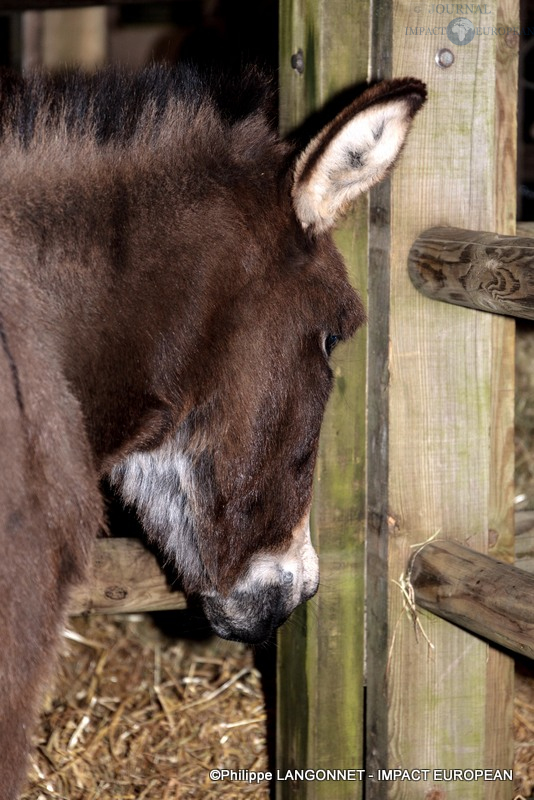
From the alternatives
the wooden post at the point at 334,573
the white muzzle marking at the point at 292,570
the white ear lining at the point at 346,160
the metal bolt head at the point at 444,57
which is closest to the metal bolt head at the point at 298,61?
the wooden post at the point at 334,573

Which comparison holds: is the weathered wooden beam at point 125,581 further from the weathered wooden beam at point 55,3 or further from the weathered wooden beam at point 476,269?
the weathered wooden beam at point 55,3

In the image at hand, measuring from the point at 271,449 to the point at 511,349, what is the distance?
76 cm

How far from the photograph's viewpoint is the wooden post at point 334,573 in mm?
2445

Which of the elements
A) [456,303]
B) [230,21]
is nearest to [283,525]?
[456,303]

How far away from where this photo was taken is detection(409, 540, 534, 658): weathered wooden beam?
216cm

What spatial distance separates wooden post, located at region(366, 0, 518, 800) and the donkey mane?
398 millimetres

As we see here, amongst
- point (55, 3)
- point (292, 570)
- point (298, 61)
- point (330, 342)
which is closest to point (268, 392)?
point (330, 342)

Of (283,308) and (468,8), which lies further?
(468,8)

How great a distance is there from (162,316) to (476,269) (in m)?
0.74

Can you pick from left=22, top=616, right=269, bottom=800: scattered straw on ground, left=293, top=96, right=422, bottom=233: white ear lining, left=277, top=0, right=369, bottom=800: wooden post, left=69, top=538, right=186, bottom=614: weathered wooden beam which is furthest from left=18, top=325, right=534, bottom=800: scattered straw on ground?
left=293, top=96, right=422, bottom=233: white ear lining

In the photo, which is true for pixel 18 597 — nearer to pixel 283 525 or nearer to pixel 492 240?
pixel 283 525

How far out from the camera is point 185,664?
12.7 feet

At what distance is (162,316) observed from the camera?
197cm

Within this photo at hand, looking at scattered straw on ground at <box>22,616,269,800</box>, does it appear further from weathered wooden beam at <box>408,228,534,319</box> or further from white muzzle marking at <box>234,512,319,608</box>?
weathered wooden beam at <box>408,228,534,319</box>
